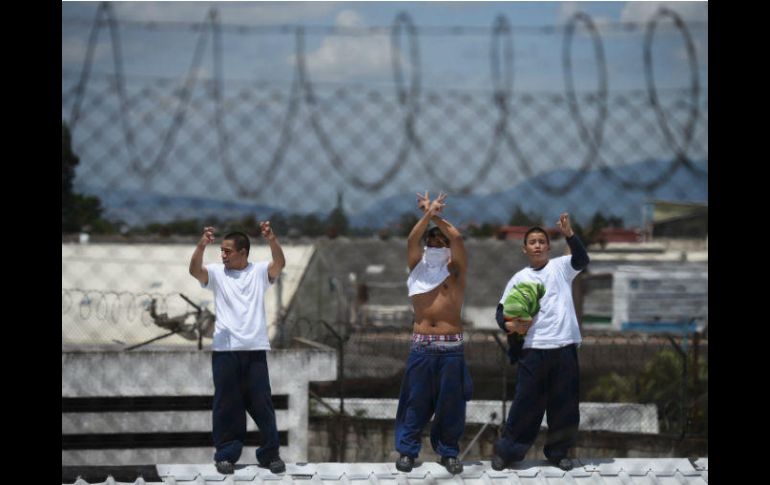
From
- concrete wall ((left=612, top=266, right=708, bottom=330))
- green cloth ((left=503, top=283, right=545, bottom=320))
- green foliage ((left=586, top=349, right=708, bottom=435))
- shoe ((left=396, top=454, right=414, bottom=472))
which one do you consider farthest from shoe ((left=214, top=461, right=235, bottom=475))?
concrete wall ((left=612, top=266, right=708, bottom=330))

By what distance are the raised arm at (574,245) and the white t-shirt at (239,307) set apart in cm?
168

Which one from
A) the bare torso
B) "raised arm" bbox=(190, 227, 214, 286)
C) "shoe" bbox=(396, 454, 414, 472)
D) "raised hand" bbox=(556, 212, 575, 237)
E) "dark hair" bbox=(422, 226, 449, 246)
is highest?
"raised hand" bbox=(556, 212, 575, 237)

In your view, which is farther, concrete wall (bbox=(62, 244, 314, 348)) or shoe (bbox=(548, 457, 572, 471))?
concrete wall (bbox=(62, 244, 314, 348))

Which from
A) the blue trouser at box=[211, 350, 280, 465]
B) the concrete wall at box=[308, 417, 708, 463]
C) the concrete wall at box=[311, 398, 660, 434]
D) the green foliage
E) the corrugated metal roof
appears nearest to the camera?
the corrugated metal roof

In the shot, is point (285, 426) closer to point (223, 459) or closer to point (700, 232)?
point (223, 459)

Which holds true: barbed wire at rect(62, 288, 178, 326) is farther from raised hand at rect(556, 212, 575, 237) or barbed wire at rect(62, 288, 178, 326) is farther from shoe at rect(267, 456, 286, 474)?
raised hand at rect(556, 212, 575, 237)

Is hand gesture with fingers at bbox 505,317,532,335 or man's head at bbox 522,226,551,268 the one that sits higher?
man's head at bbox 522,226,551,268

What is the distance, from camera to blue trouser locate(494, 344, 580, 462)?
18.1 ft

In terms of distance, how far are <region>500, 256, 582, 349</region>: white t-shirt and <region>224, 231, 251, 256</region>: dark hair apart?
4.87ft

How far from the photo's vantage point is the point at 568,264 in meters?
5.51

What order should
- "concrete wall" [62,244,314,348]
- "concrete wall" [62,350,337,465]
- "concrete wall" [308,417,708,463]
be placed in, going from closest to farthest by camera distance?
"concrete wall" [62,350,337,465] < "concrete wall" [308,417,708,463] < "concrete wall" [62,244,314,348]

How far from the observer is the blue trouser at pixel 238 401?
5.38 metres

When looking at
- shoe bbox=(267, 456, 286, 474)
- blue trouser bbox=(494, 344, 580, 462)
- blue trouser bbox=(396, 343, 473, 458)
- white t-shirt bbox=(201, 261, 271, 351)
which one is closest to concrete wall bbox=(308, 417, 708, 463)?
blue trouser bbox=(494, 344, 580, 462)

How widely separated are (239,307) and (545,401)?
6.01 ft
